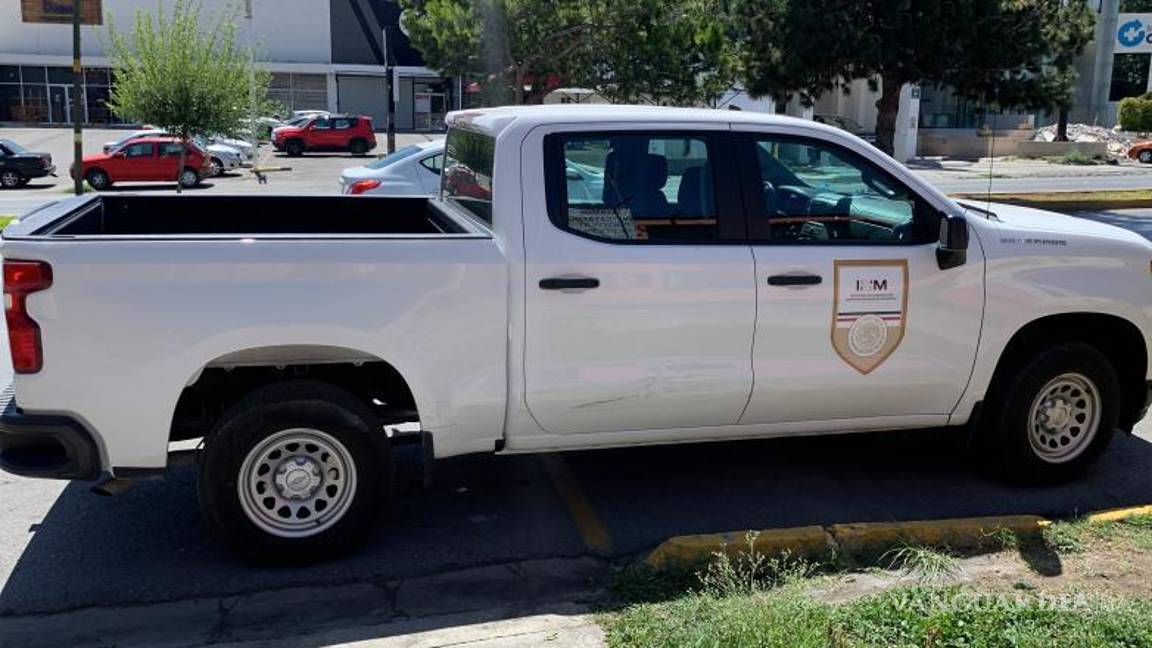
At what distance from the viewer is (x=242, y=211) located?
5980 millimetres

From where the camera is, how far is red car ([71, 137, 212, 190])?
31406 millimetres

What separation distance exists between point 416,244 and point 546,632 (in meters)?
1.64

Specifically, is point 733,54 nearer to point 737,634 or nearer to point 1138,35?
point 737,634

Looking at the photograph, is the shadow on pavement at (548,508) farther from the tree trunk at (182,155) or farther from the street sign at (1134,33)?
the street sign at (1134,33)

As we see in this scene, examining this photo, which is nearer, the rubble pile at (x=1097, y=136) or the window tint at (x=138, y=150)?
the window tint at (x=138, y=150)

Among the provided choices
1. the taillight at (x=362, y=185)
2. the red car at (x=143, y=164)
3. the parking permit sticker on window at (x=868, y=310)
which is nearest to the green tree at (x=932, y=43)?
the taillight at (x=362, y=185)

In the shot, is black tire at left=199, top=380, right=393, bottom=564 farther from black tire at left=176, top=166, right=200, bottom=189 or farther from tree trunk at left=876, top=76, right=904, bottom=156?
black tire at left=176, top=166, right=200, bottom=189

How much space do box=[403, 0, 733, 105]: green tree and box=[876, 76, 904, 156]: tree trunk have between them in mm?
3912

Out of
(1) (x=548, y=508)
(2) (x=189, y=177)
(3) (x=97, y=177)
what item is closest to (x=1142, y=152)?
(2) (x=189, y=177)

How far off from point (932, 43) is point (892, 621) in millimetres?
17980

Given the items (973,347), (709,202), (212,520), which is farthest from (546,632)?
(973,347)

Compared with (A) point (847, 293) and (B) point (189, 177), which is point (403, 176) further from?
(B) point (189, 177)

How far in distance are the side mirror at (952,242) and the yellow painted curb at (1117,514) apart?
1.36m

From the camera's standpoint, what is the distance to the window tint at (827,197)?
5078mm
